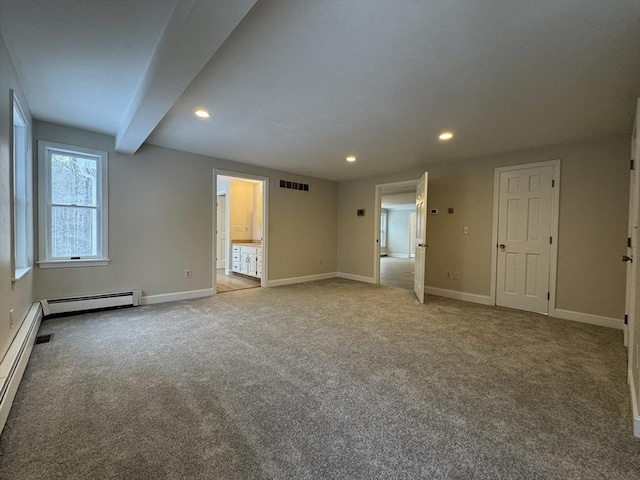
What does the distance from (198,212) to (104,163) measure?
135 cm

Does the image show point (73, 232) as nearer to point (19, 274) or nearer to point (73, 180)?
point (73, 180)

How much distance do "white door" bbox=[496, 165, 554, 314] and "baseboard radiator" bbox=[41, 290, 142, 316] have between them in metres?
5.43

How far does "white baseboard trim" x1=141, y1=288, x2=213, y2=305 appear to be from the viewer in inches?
161

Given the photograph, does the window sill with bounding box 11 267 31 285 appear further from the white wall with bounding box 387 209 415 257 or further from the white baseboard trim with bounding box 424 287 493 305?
the white wall with bounding box 387 209 415 257

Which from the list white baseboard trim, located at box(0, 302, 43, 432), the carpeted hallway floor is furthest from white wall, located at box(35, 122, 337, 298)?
white baseboard trim, located at box(0, 302, 43, 432)

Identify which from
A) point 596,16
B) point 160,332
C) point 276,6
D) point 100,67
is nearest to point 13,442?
point 160,332

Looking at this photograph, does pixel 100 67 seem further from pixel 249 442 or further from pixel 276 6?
pixel 249 442

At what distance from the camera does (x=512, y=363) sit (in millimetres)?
2398

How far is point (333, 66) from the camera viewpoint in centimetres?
205

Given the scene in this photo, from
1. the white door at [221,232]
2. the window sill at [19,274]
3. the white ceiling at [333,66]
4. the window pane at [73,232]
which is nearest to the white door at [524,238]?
the white ceiling at [333,66]

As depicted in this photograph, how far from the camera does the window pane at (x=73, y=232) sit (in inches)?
136

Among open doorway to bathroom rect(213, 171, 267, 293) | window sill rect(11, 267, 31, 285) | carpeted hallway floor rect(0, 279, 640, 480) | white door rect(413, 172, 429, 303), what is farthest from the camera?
open doorway to bathroom rect(213, 171, 267, 293)

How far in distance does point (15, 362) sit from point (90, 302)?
191cm

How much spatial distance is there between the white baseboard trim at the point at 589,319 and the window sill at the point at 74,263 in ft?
20.2
